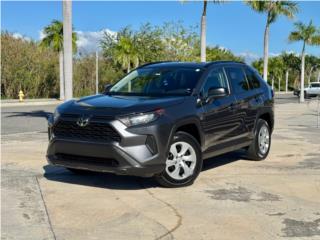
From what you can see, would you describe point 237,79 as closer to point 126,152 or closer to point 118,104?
point 118,104

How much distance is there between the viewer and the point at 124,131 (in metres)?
6.41

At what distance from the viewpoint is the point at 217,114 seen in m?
7.75

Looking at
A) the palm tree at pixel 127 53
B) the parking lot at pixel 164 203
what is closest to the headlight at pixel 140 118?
the parking lot at pixel 164 203

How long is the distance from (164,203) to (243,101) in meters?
2.93

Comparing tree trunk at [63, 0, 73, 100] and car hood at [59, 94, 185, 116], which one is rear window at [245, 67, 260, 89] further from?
tree trunk at [63, 0, 73, 100]

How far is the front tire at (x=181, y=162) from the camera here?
6941mm

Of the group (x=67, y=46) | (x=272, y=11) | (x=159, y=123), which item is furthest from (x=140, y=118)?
(x=272, y=11)

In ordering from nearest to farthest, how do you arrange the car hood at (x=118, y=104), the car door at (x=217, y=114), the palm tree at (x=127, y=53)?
the car hood at (x=118, y=104), the car door at (x=217, y=114), the palm tree at (x=127, y=53)

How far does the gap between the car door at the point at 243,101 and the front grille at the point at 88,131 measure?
99.4 inches

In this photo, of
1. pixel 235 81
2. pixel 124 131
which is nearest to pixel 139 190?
pixel 124 131

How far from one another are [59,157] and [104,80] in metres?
43.7

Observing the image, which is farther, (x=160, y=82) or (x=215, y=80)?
(x=215, y=80)

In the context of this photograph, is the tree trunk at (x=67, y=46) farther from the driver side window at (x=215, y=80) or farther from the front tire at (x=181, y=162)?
the front tire at (x=181, y=162)

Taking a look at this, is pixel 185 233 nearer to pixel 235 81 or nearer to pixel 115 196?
pixel 115 196
